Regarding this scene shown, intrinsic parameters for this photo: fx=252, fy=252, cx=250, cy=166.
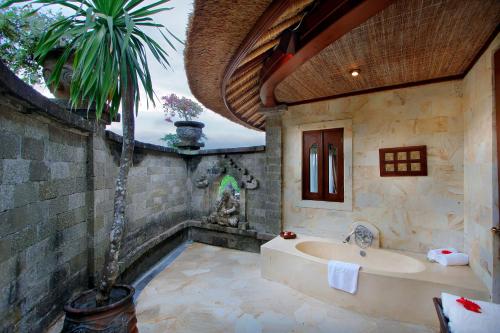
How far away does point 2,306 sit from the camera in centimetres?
142

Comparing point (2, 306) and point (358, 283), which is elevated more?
point (2, 306)

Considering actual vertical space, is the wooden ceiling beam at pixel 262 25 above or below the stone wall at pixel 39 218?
above

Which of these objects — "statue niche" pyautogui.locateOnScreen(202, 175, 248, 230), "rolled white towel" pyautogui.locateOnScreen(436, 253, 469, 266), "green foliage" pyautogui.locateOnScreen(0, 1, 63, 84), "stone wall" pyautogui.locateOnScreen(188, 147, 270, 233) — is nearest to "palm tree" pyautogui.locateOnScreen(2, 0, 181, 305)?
"green foliage" pyautogui.locateOnScreen(0, 1, 63, 84)

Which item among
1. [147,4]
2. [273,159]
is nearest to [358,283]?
[273,159]

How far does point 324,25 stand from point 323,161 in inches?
86.7

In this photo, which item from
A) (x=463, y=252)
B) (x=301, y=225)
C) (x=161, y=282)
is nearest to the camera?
(x=463, y=252)

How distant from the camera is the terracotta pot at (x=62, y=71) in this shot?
198 cm

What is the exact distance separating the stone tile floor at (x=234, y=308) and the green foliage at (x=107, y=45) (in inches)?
72.9

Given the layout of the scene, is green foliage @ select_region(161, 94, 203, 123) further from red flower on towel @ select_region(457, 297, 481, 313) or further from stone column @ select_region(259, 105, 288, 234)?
red flower on towel @ select_region(457, 297, 481, 313)

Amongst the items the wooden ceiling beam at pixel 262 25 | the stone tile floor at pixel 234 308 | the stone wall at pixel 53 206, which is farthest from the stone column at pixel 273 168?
the stone wall at pixel 53 206

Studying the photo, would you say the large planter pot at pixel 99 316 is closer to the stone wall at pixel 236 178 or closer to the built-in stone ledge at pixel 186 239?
the built-in stone ledge at pixel 186 239

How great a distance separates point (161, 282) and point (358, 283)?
7.77 feet

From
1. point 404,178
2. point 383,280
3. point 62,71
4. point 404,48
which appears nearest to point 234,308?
point 383,280

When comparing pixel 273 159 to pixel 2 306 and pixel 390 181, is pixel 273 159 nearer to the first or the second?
pixel 390 181
